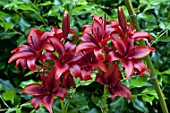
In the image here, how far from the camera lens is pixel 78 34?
165cm

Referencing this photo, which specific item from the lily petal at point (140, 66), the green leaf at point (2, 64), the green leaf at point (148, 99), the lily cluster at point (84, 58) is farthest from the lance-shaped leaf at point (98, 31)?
the green leaf at point (2, 64)

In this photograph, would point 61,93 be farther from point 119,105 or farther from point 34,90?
point 119,105

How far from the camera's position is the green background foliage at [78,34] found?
61.6 inches

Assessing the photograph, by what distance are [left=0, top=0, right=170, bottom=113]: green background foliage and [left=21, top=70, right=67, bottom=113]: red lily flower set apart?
0.47 metres

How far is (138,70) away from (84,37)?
0.49ft

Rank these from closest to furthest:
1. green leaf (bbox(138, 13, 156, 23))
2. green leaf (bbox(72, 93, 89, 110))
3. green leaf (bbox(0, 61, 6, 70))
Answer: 1. green leaf (bbox(72, 93, 89, 110))
2. green leaf (bbox(138, 13, 156, 23))
3. green leaf (bbox(0, 61, 6, 70))

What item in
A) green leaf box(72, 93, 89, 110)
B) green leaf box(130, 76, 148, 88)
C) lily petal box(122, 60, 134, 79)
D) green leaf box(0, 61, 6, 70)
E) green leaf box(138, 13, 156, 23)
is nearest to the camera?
lily petal box(122, 60, 134, 79)

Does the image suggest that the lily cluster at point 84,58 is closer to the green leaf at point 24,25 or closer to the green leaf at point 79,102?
the green leaf at point 79,102

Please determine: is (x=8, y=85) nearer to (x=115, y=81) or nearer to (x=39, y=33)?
(x=39, y=33)

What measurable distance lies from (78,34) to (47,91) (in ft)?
2.33

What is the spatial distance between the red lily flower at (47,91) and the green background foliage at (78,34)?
1.53 ft

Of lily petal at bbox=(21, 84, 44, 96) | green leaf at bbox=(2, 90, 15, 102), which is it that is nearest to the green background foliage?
green leaf at bbox=(2, 90, 15, 102)

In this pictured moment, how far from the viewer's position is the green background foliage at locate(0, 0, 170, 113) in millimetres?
1565

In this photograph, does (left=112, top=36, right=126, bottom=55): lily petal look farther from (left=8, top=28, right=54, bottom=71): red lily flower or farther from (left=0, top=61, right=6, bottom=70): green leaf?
(left=0, top=61, right=6, bottom=70): green leaf
